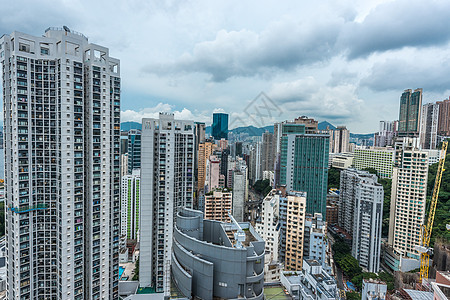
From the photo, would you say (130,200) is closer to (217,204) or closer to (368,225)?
(217,204)

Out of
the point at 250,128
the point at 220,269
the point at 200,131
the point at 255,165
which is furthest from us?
the point at 200,131

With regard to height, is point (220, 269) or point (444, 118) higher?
point (444, 118)

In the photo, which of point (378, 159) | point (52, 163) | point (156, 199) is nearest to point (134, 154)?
point (156, 199)

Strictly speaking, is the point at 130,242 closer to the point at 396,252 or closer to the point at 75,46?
the point at 75,46

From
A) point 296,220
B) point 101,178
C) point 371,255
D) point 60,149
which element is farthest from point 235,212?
point 60,149

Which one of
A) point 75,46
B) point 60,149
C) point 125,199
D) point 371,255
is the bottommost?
point 371,255

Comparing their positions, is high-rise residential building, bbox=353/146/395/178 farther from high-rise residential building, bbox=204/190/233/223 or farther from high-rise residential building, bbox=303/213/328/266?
high-rise residential building, bbox=204/190/233/223
